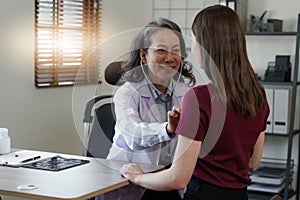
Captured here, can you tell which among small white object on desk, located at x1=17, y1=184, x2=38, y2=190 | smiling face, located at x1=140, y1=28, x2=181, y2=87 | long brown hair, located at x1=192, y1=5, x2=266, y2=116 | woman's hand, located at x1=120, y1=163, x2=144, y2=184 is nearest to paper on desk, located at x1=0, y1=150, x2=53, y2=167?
small white object on desk, located at x1=17, y1=184, x2=38, y2=190

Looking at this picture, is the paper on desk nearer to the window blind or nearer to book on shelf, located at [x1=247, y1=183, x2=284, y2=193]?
the window blind

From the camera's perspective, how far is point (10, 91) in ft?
10.6

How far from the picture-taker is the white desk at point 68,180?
178cm

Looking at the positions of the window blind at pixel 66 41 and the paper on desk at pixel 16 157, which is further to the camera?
the window blind at pixel 66 41

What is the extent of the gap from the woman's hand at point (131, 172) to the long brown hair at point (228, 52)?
18.8 inches

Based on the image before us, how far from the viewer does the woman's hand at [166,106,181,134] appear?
179cm

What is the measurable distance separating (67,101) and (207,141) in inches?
87.0

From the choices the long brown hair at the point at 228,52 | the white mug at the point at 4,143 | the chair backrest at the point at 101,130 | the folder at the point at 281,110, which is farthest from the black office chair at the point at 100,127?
the folder at the point at 281,110

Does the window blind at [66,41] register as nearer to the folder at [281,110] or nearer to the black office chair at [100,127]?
the black office chair at [100,127]

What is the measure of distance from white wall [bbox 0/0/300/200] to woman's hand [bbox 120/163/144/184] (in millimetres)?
719

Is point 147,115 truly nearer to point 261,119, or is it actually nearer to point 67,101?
point 261,119

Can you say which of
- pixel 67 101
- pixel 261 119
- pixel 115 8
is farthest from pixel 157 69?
pixel 115 8

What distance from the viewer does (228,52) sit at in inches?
63.6

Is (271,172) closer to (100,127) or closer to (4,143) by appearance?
(100,127)
